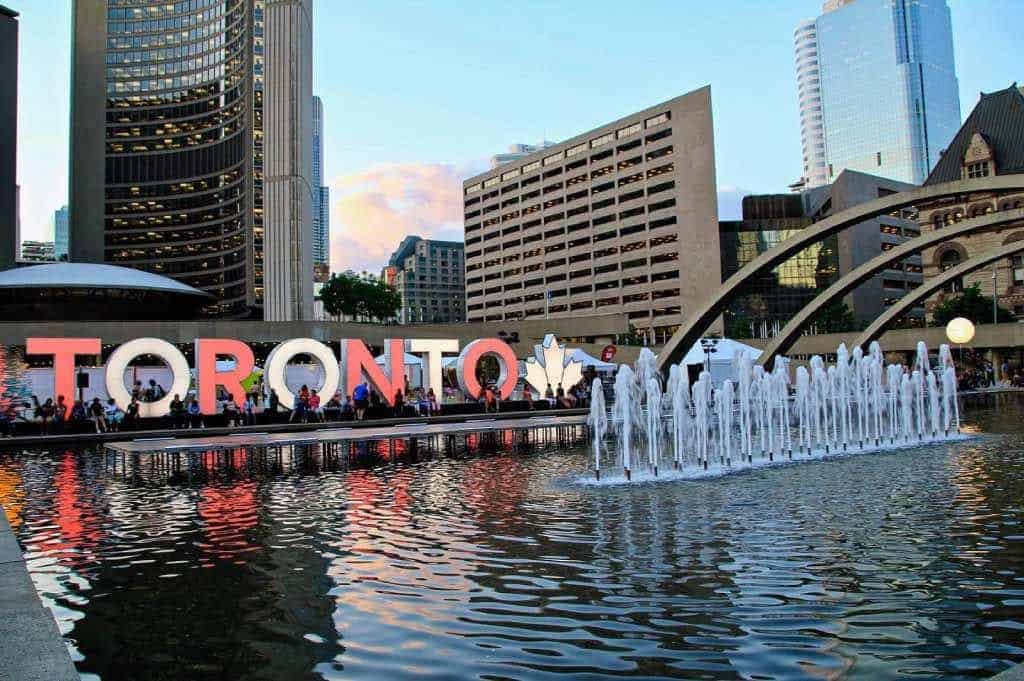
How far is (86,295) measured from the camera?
213 ft

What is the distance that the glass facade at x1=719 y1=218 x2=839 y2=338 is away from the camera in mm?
109938

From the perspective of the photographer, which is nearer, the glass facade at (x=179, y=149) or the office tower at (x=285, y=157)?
the office tower at (x=285, y=157)

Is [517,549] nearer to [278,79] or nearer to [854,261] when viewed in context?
[278,79]

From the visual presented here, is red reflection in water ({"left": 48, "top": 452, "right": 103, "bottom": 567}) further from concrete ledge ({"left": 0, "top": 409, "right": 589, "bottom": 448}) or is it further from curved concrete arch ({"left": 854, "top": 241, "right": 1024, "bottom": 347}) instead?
curved concrete arch ({"left": 854, "top": 241, "right": 1024, "bottom": 347})

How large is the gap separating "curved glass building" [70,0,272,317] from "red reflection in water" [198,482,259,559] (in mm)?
106546

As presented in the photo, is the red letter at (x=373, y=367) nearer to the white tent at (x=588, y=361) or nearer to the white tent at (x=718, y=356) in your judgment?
the white tent at (x=588, y=361)

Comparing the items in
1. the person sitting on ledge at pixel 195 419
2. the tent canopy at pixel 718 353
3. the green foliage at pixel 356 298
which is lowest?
the person sitting on ledge at pixel 195 419

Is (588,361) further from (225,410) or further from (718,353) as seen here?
(225,410)

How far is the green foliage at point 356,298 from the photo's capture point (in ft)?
362

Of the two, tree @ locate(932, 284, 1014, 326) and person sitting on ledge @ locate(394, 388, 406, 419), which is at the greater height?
tree @ locate(932, 284, 1014, 326)

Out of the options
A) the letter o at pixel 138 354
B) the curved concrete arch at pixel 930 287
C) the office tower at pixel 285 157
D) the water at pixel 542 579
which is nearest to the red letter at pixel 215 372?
the letter o at pixel 138 354

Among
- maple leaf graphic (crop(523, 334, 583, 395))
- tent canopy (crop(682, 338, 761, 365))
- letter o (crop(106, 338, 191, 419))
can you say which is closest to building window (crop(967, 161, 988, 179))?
tent canopy (crop(682, 338, 761, 365))

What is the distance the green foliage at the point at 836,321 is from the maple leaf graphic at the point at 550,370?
46008mm

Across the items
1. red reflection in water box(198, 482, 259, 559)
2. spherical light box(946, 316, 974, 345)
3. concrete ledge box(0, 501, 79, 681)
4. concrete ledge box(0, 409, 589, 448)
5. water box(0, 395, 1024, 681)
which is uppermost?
spherical light box(946, 316, 974, 345)
